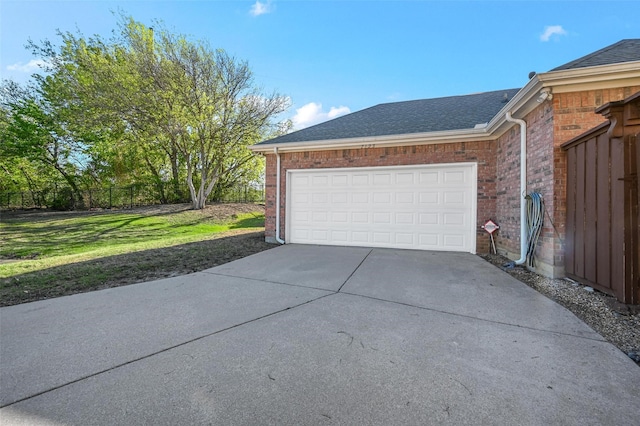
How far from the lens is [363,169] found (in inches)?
299

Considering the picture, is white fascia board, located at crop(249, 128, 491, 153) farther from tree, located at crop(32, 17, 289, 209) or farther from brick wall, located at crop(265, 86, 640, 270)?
tree, located at crop(32, 17, 289, 209)

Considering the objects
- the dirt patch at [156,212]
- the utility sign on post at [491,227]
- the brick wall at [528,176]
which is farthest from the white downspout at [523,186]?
the dirt patch at [156,212]

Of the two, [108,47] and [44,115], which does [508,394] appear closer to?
[108,47]

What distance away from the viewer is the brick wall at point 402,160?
670 cm

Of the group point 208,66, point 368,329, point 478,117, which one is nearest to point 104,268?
point 368,329

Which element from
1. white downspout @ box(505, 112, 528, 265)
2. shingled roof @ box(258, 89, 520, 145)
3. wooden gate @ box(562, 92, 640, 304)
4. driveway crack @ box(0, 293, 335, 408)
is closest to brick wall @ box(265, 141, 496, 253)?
shingled roof @ box(258, 89, 520, 145)

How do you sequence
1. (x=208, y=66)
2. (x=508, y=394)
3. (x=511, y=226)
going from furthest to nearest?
(x=208, y=66)
(x=511, y=226)
(x=508, y=394)

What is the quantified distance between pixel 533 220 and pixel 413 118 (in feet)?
15.1

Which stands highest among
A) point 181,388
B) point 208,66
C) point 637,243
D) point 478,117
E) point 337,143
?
point 208,66

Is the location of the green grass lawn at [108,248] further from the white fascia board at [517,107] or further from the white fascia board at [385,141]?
the white fascia board at [517,107]

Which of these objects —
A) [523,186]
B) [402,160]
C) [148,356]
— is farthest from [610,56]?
[148,356]

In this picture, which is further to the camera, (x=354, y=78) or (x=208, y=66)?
(x=208, y=66)

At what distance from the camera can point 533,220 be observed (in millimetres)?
4863

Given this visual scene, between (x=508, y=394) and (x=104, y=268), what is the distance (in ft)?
20.4
